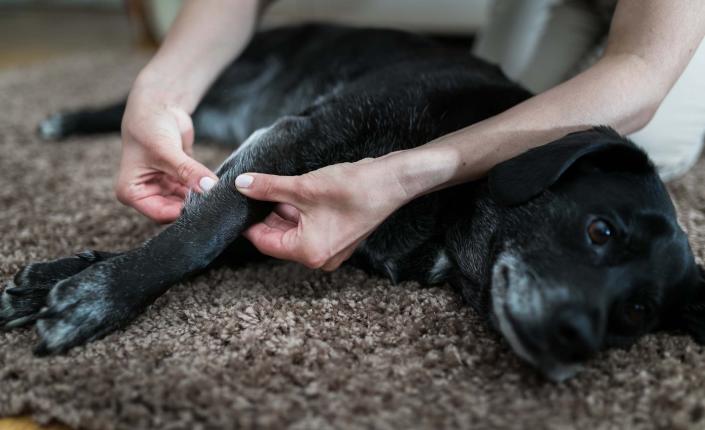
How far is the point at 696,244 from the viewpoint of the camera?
1.68 m

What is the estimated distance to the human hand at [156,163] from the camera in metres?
1.39

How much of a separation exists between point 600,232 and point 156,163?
0.96 metres

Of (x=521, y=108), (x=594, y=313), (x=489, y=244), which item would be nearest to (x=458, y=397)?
(x=594, y=313)

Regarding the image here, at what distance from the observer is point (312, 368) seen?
116 cm

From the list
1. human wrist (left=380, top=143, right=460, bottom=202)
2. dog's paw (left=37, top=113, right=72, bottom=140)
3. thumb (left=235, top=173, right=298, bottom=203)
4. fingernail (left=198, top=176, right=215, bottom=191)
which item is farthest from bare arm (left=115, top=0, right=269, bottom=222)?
dog's paw (left=37, top=113, right=72, bottom=140)

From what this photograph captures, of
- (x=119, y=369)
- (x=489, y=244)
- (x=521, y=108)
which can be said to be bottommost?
(x=119, y=369)

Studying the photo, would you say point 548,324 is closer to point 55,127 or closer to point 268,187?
point 268,187

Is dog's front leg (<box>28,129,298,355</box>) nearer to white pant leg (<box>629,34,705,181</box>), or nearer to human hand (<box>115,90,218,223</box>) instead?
human hand (<box>115,90,218,223</box>)

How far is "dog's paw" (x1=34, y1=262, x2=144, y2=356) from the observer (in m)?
1.17

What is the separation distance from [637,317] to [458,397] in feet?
1.39

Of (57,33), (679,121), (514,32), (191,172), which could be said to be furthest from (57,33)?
(679,121)

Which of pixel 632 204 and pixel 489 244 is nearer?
pixel 632 204

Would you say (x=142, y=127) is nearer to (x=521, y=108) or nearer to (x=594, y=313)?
(x=521, y=108)

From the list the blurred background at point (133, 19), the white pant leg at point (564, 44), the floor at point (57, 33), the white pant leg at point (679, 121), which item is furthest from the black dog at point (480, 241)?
the floor at point (57, 33)
